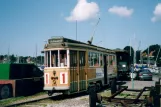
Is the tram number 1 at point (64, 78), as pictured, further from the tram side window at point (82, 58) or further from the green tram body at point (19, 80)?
the green tram body at point (19, 80)

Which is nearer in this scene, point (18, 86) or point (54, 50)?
point (54, 50)

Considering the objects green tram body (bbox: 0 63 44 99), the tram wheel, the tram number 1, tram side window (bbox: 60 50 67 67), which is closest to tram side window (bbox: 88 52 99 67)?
tram side window (bbox: 60 50 67 67)

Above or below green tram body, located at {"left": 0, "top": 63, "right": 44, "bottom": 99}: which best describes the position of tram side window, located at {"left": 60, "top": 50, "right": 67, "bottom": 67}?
above

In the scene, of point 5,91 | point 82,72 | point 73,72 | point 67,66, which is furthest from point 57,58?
point 5,91

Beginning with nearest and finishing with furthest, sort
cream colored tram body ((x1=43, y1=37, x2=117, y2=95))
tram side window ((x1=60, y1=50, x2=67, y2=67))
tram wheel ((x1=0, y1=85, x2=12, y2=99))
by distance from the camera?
cream colored tram body ((x1=43, y1=37, x2=117, y2=95)), tram side window ((x1=60, y1=50, x2=67, y2=67)), tram wheel ((x1=0, y1=85, x2=12, y2=99))

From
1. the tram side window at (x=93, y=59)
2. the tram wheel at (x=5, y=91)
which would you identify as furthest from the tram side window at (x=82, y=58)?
the tram wheel at (x=5, y=91)

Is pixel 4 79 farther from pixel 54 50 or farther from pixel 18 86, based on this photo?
pixel 54 50

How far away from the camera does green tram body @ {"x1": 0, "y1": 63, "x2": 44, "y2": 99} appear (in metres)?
14.9

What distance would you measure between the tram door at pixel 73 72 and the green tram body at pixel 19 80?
3667 mm

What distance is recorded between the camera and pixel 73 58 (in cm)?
1430

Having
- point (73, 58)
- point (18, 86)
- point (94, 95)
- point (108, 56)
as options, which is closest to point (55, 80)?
point (73, 58)

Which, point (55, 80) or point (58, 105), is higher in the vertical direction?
point (55, 80)

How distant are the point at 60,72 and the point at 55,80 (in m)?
0.53

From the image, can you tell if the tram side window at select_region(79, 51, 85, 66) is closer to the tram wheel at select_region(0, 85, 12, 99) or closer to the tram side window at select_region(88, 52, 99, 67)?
the tram side window at select_region(88, 52, 99, 67)
